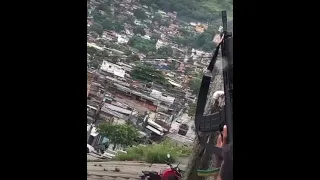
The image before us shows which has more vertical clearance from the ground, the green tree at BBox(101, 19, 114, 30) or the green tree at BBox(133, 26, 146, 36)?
the green tree at BBox(101, 19, 114, 30)

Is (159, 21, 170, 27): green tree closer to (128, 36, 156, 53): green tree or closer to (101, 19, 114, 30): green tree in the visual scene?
(128, 36, 156, 53): green tree

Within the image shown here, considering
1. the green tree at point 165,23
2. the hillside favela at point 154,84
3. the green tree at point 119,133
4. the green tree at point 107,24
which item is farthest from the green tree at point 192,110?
the green tree at point 107,24

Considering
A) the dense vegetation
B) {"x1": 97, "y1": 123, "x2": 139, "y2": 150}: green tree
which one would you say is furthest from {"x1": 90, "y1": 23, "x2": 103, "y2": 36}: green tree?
{"x1": 97, "y1": 123, "x2": 139, "y2": 150}: green tree

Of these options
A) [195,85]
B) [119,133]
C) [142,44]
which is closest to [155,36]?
[142,44]

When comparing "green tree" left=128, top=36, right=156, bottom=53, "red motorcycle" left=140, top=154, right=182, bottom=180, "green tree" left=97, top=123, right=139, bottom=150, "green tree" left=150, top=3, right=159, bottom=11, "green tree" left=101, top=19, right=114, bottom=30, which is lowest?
"red motorcycle" left=140, top=154, right=182, bottom=180
